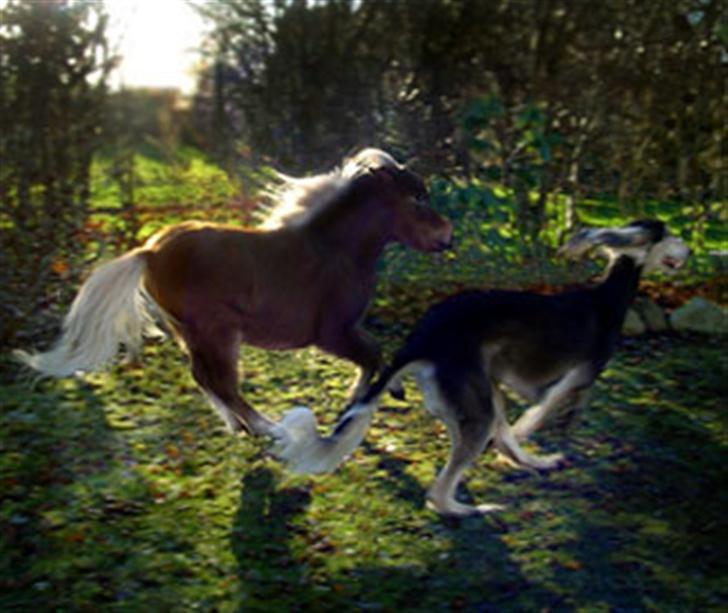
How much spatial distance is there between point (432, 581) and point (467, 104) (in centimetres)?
647

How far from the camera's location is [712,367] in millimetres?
7668

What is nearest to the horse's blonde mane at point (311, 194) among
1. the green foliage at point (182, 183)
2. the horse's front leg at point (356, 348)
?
the horse's front leg at point (356, 348)

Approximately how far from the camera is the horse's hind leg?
5.47 meters

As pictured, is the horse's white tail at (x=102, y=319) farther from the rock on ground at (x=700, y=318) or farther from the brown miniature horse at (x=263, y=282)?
the rock on ground at (x=700, y=318)

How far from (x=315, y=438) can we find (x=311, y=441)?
22 millimetres

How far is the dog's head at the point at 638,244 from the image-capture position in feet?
18.0

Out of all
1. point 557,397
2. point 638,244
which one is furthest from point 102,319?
point 638,244

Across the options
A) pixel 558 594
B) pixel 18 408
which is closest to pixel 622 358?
pixel 558 594

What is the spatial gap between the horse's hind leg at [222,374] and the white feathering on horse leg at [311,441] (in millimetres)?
950

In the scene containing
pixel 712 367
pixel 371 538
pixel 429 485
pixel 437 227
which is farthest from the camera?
pixel 712 367

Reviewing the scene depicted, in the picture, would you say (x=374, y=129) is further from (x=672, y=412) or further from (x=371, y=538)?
(x=371, y=538)

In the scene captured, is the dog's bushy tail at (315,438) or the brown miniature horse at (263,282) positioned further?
the brown miniature horse at (263,282)

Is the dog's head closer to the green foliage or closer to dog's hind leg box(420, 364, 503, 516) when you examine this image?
dog's hind leg box(420, 364, 503, 516)

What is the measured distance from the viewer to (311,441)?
15.0ft
